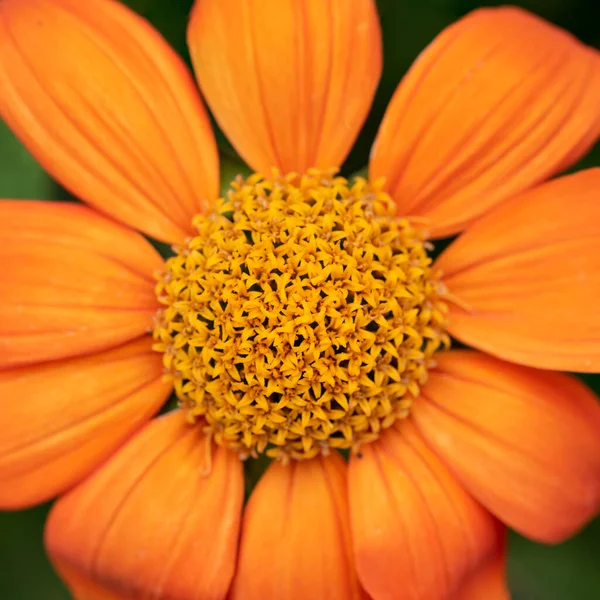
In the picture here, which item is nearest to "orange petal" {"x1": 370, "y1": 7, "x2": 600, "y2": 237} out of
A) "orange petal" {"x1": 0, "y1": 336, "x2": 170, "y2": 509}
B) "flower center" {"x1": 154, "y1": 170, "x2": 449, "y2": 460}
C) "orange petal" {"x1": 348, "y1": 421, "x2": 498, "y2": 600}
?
"flower center" {"x1": 154, "y1": 170, "x2": 449, "y2": 460}

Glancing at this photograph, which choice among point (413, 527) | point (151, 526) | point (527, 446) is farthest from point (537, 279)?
point (151, 526)

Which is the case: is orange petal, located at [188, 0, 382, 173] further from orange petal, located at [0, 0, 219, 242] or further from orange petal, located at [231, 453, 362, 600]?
orange petal, located at [231, 453, 362, 600]

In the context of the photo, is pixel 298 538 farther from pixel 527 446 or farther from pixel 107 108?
pixel 107 108

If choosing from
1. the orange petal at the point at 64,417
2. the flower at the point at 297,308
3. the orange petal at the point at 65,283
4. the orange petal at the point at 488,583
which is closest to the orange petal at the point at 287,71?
the flower at the point at 297,308

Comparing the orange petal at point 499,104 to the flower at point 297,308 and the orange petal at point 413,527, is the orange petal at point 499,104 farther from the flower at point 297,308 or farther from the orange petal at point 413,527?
the orange petal at point 413,527

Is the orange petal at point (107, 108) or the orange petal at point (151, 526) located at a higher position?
the orange petal at point (107, 108)

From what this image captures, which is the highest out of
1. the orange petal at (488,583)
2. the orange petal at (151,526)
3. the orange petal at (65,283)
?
the orange petal at (65,283)
